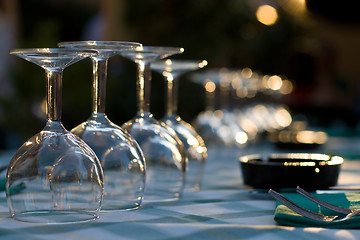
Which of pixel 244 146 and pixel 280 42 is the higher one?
pixel 280 42

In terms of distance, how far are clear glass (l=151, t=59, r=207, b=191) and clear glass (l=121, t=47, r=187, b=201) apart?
110 mm

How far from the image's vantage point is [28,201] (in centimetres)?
92

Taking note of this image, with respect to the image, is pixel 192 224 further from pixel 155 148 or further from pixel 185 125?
pixel 185 125

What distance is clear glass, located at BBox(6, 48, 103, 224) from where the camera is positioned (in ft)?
2.98

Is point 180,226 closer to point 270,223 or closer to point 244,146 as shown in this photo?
point 270,223

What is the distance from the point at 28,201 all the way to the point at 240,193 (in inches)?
17.2

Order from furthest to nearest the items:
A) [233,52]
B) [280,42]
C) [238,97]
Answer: [280,42] → [233,52] → [238,97]

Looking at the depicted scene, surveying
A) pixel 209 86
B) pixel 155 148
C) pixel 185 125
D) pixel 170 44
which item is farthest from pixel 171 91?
pixel 170 44

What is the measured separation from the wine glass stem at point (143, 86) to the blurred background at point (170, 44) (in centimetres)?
80

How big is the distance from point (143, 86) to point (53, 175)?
0.30 meters

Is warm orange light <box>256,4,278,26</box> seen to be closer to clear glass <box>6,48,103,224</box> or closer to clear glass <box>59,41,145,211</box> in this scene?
clear glass <box>59,41,145,211</box>

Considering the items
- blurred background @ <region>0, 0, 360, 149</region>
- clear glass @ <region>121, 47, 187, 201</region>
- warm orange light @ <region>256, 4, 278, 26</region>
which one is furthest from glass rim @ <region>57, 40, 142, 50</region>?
warm orange light @ <region>256, 4, 278, 26</region>

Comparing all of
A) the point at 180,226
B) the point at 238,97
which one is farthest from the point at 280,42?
the point at 180,226

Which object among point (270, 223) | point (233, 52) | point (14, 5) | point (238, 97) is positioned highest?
point (14, 5)
